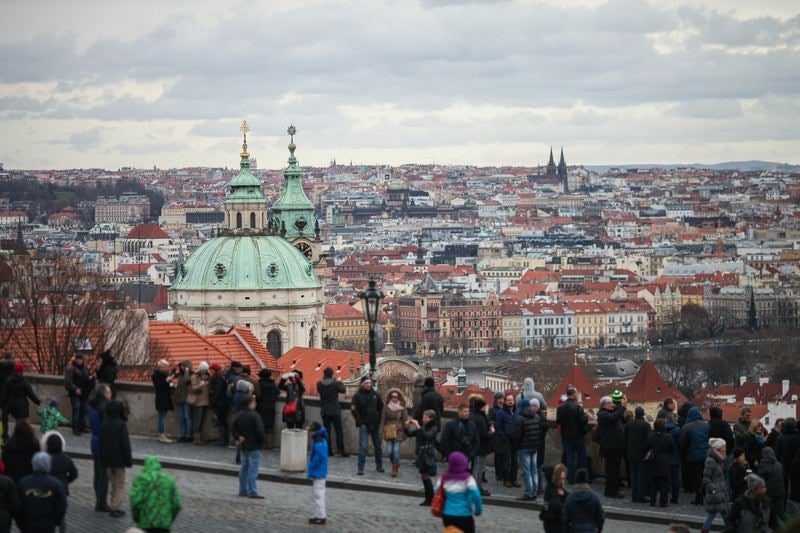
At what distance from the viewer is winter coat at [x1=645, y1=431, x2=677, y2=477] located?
1611cm

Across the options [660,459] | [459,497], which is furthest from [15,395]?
[660,459]

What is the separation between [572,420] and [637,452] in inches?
20.7

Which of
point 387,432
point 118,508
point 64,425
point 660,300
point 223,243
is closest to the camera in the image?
point 118,508

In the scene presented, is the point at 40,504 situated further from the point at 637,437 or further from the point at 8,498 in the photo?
the point at 637,437

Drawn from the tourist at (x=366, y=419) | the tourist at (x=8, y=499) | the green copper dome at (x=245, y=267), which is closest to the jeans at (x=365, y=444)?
the tourist at (x=366, y=419)

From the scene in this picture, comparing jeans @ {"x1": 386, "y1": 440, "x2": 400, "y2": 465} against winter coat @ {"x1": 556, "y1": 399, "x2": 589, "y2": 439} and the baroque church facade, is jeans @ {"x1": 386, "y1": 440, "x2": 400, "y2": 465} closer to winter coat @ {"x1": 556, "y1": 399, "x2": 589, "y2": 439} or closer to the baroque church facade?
winter coat @ {"x1": 556, "y1": 399, "x2": 589, "y2": 439}

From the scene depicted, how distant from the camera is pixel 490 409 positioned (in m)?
16.9

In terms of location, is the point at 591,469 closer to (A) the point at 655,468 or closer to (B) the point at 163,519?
(A) the point at 655,468

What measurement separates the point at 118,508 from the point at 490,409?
333 cm

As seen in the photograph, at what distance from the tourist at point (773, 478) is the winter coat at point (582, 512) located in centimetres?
207

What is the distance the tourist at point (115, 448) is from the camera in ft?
47.8

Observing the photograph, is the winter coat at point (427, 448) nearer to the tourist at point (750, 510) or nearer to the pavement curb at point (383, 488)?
the pavement curb at point (383, 488)

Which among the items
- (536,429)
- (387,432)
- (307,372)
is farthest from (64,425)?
(307,372)

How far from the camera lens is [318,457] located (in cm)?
1498
